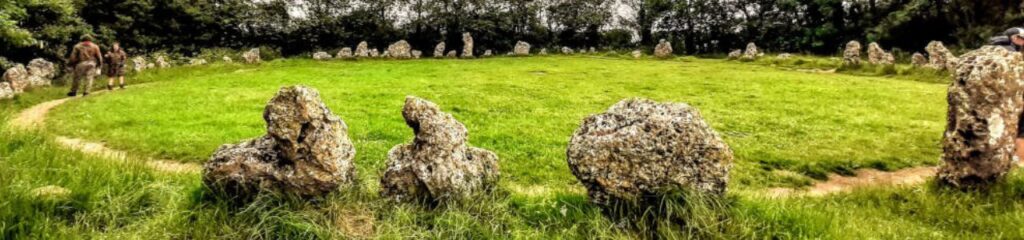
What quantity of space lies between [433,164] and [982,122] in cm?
718

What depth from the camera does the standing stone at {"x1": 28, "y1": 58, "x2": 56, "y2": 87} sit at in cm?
2535

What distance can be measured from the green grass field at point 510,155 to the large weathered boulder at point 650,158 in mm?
342

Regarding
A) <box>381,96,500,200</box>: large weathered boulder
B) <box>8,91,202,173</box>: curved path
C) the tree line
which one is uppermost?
the tree line

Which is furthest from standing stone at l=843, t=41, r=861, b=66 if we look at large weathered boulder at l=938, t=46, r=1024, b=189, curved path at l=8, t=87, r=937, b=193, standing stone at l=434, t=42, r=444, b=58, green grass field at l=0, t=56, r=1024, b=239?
standing stone at l=434, t=42, r=444, b=58

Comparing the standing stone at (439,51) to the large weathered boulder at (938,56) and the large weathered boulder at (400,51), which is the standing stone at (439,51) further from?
the large weathered boulder at (938,56)

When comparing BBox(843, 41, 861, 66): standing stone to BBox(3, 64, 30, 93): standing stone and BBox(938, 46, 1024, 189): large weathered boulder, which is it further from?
BBox(3, 64, 30, 93): standing stone

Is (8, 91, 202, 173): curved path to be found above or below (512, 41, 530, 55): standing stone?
below

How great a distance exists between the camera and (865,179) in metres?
10.5

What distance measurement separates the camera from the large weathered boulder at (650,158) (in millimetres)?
6227

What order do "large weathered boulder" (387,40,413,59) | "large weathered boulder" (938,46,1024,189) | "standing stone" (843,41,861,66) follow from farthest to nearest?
"large weathered boulder" (387,40,413,59), "standing stone" (843,41,861,66), "large weathered boulder" (938,46,1024,189)

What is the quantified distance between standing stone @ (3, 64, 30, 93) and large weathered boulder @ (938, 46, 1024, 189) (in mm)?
28868

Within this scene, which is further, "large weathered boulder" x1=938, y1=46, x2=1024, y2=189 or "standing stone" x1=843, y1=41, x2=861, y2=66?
"standing stone" x1=843, y1=41, x2=861, y2=66

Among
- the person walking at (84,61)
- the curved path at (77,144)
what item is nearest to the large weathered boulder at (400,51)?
the curved path at (77,144)

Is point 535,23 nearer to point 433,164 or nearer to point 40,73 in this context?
point 40,73
